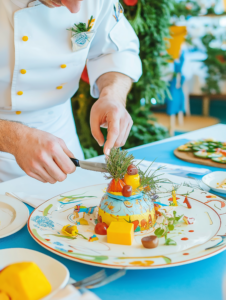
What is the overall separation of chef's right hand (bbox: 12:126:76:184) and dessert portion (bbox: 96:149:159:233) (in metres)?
0.13

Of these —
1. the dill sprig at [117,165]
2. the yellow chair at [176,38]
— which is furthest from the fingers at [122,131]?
the yellow chair at [176,38]

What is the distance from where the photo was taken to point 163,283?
1.99ft

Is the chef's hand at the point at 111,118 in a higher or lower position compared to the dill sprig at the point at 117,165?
higher

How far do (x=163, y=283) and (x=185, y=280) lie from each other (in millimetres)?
43

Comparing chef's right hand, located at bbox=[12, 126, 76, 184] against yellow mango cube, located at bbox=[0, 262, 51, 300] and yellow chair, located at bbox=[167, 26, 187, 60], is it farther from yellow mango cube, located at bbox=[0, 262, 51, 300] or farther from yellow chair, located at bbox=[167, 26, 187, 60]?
yellow chair, located at bbox=[167, 26, 187, 60]

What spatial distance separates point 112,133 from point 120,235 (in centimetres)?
40

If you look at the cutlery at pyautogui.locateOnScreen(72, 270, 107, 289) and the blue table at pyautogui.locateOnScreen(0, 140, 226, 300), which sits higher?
the cutlery at pyautogui.locateOnScreen(72, 270, 107, 289)

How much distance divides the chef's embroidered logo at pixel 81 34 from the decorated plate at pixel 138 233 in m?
0.67

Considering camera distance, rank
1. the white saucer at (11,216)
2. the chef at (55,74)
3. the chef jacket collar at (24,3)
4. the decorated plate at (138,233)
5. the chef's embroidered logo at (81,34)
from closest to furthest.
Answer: the decorated plate at (138,233) → the white saucer at (11,216) → the chef at (55,74) → the chef jacket collar at (24,3) → the chef's embroidered logo at (81,34)

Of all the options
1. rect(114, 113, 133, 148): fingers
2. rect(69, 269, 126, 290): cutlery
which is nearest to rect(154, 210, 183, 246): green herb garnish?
rect(69, 269, 126, 290): cutlery

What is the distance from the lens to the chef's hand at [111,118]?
1.04 m

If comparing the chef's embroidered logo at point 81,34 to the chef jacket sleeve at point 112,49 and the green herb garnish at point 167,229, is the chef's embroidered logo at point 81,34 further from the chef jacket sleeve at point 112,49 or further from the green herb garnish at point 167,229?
the green herb garnish at point 167,229

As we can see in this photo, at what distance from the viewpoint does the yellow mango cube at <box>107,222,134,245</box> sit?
699 millimetres

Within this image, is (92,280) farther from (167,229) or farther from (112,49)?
(112,49)
